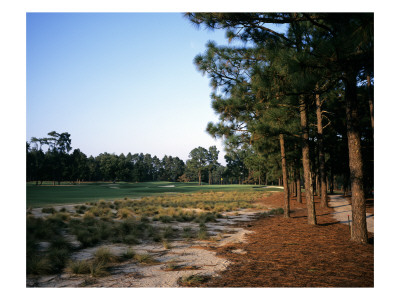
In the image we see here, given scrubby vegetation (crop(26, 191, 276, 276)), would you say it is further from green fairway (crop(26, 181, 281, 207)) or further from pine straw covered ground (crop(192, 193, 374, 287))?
pine straw covered ground (crop(192, 193, 374, 287))

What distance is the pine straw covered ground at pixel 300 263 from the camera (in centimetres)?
323

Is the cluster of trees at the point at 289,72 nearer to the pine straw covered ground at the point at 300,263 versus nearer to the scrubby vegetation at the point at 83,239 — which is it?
the pine straw covered ground at the point at 300,263

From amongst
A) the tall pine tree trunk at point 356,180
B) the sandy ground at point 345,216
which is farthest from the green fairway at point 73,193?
the sandy ground at point 345,216

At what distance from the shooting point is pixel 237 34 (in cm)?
616

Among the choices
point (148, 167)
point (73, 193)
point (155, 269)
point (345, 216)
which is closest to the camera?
point (155, 269)

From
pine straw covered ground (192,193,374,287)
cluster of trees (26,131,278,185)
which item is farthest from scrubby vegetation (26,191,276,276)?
cluster of trees (26,131,278,185)

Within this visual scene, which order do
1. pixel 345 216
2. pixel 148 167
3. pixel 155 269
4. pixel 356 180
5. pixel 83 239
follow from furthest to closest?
1. pixel 148 167
2. pixel 345 216
3. pixel 83 239
4. pixel 356 180
5. pixel 155 269

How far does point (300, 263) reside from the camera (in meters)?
3.98

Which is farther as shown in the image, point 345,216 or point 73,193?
point 73,193

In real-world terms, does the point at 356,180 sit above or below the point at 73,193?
above

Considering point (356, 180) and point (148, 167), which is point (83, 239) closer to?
point (356, 180)

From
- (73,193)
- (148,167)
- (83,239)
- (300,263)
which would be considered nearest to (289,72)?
(300,263)
